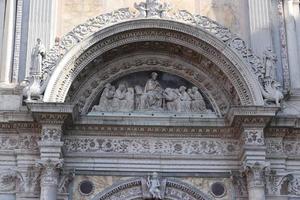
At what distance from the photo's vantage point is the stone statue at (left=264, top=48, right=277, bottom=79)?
15.6 meters

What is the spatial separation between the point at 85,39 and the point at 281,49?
4.95m

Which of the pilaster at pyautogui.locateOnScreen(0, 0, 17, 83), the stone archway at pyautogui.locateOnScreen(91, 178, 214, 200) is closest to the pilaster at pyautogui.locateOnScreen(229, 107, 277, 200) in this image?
the stone archway at pyautogui.locateOnScreen(91, 178, 214, 200)

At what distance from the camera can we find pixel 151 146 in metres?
15.7

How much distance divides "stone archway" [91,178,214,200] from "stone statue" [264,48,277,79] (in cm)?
322

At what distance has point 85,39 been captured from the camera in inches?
615

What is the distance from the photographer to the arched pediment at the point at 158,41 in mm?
15359

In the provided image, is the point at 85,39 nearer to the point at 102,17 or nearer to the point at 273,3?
the point at 102,17

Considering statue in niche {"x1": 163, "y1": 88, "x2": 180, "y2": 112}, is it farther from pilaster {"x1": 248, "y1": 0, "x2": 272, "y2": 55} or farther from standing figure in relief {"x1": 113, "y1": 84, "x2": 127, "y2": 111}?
pilaster {"x1": 248, "y1": 0, "x2": 272, "y2": 55}

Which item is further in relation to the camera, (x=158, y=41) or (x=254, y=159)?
(x=158, y=41)

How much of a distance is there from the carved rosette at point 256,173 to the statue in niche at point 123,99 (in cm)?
336

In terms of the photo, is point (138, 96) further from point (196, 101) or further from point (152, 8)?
point (152, 8)

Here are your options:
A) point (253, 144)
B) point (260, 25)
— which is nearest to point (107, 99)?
point (253, 144)

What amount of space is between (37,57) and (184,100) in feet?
12.4

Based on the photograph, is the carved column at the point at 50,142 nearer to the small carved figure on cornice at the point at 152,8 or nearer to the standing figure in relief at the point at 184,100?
the standing figure in relief at the point at 184,100
